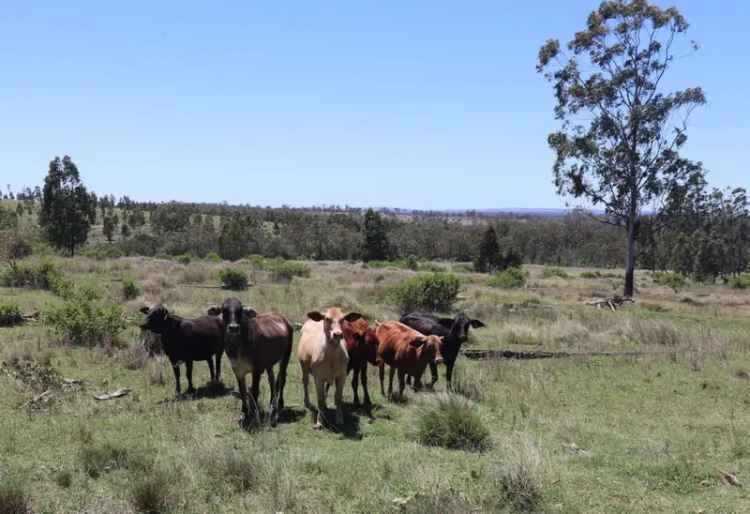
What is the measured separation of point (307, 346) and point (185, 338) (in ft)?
9.31

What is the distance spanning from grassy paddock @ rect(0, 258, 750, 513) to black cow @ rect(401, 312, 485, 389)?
1.79 ft

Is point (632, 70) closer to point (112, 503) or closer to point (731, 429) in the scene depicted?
→ point (731, 429)

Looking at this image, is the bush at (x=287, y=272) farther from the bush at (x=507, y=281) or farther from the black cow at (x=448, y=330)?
the black cow at (x=448, y=330)

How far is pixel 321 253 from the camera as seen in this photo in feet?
292

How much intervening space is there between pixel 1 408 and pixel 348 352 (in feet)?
18.2

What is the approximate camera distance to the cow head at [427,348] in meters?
11.7

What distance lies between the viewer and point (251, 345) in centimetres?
1005

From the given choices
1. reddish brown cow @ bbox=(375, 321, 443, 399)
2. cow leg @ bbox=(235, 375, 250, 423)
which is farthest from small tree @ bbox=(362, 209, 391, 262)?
cow leg @ bbox=(235, 375, 250, 423)

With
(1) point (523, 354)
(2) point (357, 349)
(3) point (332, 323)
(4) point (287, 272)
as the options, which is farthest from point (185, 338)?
(4) point (287, 272)

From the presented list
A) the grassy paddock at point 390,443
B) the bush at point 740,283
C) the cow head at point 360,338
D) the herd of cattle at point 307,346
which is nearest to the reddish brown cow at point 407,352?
the herd of cattle at point 307,346

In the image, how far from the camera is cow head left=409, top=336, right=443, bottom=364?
11.7m

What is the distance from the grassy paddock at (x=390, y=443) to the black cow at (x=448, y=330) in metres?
0.54

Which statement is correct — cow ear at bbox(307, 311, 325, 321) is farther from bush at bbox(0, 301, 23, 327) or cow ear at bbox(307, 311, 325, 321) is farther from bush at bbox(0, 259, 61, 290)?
bush at bbox(0, 259, 61, 290)

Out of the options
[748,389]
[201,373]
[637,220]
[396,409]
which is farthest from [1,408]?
[637,220]
